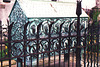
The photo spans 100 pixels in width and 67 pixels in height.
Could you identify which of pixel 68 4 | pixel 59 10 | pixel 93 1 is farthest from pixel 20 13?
pixel 93 1

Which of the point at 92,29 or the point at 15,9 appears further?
the point at 15,9

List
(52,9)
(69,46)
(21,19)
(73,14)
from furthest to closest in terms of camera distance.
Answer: (73,14) < (52,9) < (21,19) < (69,46)

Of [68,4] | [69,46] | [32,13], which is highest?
[68,4]

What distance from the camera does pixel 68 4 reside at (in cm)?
514

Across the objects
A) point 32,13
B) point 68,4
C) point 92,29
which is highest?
point 68,4

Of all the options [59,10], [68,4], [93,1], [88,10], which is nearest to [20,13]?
[59,10]

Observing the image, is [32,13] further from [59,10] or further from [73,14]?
[73,14]

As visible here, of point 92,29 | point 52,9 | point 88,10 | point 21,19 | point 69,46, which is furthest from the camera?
point 88,10

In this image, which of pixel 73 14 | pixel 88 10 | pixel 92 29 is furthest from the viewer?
pixel 88 10

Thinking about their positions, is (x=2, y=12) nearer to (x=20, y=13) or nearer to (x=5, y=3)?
(x=5, y=3)

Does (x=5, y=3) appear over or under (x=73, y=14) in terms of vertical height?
over

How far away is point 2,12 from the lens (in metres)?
4.76

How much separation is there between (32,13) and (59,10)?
3.66 ft

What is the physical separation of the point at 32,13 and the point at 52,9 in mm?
845
